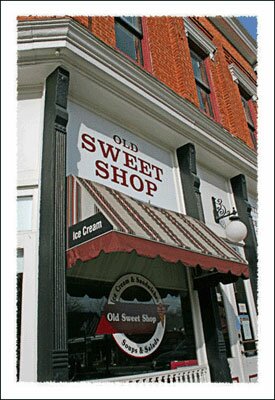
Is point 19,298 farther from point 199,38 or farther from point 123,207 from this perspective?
point 199,38

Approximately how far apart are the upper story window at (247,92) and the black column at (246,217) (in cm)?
232

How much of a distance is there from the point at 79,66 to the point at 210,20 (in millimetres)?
6339

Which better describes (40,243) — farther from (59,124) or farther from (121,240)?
(59,124)

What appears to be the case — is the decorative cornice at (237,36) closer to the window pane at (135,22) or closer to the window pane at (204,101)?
the window pane at (204,101)

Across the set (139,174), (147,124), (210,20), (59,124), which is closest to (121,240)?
(59,124)

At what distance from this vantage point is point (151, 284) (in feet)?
17.1

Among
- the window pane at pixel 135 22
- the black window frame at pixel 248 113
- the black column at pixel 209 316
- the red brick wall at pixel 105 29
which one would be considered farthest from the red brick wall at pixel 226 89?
the red brick wall at pixel 105 29

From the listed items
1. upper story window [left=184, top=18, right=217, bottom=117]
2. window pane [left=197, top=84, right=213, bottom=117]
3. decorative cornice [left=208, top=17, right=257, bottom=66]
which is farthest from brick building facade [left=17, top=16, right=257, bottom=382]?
decorative cornice [left=208, top=17, right=257, bottom=66]

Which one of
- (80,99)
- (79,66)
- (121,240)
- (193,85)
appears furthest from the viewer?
(193,85)

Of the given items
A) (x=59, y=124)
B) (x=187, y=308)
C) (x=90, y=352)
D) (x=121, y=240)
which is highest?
(x=59, y=124)

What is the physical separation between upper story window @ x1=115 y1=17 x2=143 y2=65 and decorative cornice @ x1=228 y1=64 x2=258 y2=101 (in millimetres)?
4046

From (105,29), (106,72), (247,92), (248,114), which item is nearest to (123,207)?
(106,72)

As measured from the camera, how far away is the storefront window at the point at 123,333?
4176 millimetres

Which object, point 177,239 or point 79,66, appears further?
point 79,66
